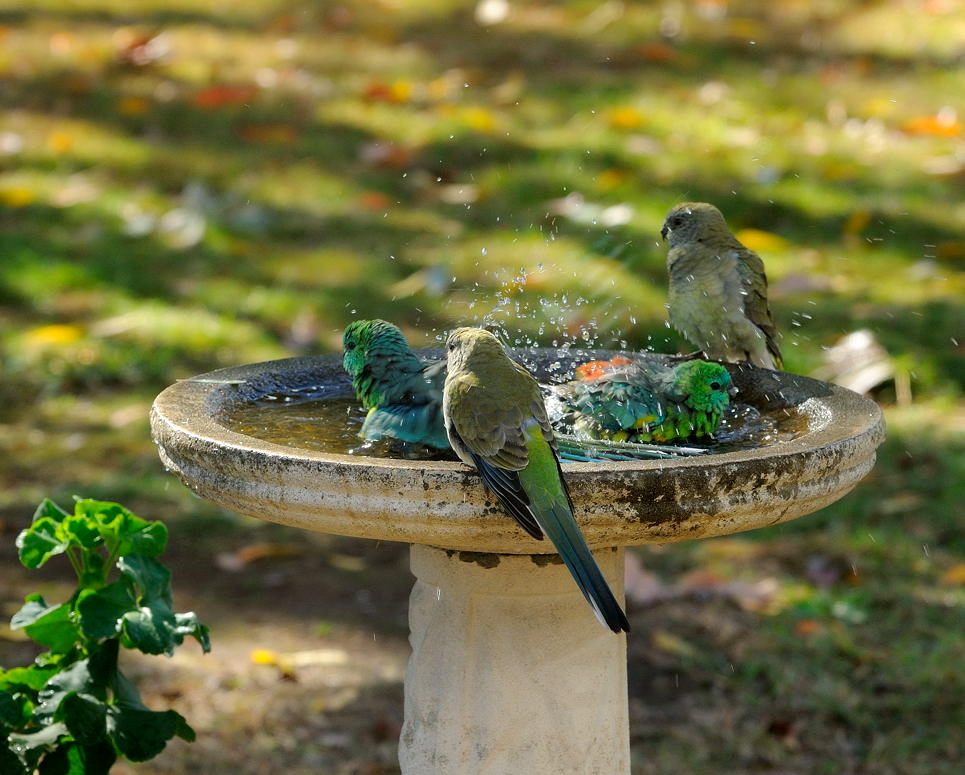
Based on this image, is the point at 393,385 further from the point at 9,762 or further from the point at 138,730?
the point at 9,762

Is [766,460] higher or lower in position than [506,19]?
higher

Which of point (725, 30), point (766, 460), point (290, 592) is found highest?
point (766, 460)

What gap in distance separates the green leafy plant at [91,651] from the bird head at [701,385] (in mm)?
1138

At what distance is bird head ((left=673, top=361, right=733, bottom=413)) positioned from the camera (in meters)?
3.06

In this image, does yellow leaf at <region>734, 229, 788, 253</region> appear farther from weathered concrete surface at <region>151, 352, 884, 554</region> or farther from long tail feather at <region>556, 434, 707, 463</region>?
weathered concrete surface at <region>151, 352, 884, 554</region>

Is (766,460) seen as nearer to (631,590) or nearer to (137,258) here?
(631,590)

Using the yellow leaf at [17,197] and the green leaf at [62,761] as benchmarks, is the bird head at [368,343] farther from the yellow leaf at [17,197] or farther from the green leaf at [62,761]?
the yellow leaf at [17,197]

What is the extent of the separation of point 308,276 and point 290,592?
2.80m

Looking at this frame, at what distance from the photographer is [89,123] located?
29.9 ft

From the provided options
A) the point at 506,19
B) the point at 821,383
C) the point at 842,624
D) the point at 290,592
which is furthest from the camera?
the point at 506,19

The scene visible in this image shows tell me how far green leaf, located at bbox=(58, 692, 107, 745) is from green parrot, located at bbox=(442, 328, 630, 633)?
0.95 m

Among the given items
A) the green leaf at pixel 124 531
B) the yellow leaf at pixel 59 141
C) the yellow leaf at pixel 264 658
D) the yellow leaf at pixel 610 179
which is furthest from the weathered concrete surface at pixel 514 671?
the yellow leaf at pixel 59 141

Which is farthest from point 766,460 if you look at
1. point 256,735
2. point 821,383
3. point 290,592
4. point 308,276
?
point 308,276

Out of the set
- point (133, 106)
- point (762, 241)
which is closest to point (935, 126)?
point (762, 241)
